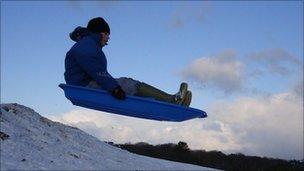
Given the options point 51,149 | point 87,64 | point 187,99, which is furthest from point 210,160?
point 51,149

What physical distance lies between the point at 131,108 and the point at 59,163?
8.22ft

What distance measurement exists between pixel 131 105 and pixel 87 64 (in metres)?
1.13

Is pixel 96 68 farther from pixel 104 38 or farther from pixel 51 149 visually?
pixel 51 149

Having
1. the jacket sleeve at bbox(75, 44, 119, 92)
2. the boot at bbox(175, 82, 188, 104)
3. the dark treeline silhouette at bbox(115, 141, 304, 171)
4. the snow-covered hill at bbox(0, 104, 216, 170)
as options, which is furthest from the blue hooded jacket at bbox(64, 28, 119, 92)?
the dark treeline silhouette at bbox(115, 141, 304, 171)

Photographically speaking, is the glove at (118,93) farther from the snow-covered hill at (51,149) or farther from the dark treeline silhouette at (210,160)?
the dark treeline silhouette at (210,160)

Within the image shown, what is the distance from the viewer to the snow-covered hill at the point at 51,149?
7.64m

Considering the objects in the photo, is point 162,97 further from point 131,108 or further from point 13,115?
point 13,115

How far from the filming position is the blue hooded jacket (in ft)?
32.2

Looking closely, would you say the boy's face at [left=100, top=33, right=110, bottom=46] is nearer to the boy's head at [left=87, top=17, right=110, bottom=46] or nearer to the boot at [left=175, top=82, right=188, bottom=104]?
the boy's head at [left=87, top=17, right=110, bottom=46]

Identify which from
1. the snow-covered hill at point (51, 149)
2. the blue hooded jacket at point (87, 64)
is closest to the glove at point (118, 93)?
the blue hooded jacket at point (87, 64)

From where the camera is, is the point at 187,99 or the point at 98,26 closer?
the point at 98,26

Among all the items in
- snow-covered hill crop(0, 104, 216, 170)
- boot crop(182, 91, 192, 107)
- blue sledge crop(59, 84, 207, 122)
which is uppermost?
boot crop(182, 91, 192, 107)

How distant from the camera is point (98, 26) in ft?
33.7

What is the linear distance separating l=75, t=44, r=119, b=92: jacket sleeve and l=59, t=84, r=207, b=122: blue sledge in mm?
188
